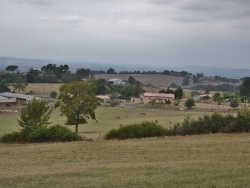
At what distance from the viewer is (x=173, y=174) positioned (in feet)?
40.3

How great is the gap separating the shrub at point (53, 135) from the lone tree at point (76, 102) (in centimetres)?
1863

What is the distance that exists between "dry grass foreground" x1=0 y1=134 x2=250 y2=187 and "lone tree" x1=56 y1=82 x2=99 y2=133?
2555 cm

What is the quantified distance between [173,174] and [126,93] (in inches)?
4278

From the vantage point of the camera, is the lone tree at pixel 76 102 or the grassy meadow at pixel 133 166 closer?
the grassy meadow at pixel 133 166

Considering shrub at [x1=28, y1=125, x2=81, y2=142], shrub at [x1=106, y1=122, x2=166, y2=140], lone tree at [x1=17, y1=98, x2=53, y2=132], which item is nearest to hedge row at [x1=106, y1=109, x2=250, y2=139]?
shrub at [x1=106, y1=122, x2=166, y2=140]

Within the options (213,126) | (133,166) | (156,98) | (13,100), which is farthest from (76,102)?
(156,98)

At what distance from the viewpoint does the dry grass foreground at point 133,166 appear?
11.4 metres

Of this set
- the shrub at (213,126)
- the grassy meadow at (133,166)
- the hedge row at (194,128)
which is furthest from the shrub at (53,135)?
the grassy meadow at (133,166)

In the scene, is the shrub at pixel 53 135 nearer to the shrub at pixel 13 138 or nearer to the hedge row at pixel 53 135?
the hedge row at pixel 53 135

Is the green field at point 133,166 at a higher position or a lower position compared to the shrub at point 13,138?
higher

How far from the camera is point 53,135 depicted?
88.8 feet

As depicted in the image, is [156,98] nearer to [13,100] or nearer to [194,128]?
[13,100]

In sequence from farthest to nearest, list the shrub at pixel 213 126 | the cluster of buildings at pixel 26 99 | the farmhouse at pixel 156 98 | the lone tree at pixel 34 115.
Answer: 1. the farmhouse at pixel 156 98
2. the cluster of buildings at pixel 26 99
3. the lone tree at pixel 34 115
4. the shrub at pixel 213 126

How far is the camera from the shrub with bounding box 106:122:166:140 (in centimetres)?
2684
